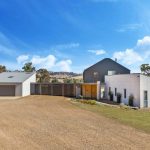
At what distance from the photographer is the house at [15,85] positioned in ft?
141

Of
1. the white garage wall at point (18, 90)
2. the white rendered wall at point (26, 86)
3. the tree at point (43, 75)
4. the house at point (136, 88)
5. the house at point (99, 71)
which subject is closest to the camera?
the house at point (136, 88)

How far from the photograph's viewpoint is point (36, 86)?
45.1 metres

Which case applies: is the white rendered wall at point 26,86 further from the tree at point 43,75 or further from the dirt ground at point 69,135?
the dirt ground at point 69,135

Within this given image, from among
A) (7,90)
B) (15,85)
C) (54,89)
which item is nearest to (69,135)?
(54,89)

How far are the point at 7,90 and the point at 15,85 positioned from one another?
1953mm

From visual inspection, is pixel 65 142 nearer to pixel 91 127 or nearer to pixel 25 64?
pixel 91 127

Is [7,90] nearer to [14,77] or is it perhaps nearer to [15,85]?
[15,85]

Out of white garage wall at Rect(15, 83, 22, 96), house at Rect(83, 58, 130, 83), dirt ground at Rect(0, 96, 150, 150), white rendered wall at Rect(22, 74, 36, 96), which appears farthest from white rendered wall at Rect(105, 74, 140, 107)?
white garage wall at Rect(15, 83, 22, 96)

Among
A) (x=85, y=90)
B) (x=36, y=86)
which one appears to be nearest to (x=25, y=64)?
(x=36, y=86)

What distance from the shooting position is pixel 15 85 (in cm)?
4316

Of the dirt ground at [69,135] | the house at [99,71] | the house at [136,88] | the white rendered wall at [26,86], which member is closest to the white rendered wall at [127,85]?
the house at [136,88]

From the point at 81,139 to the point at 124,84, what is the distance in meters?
20.1

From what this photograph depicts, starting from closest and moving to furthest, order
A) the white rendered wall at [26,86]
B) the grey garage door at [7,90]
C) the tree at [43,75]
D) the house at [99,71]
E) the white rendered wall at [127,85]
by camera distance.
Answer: the white rendered wall at [127,85] → the white rendered wall at [26,86] → the grey garage door at [7,90] → the house at [99,71] → the tree at [43,75]

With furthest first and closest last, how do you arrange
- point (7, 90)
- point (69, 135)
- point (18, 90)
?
point (7, 90) → point (18, 90) → point (69, 135)
